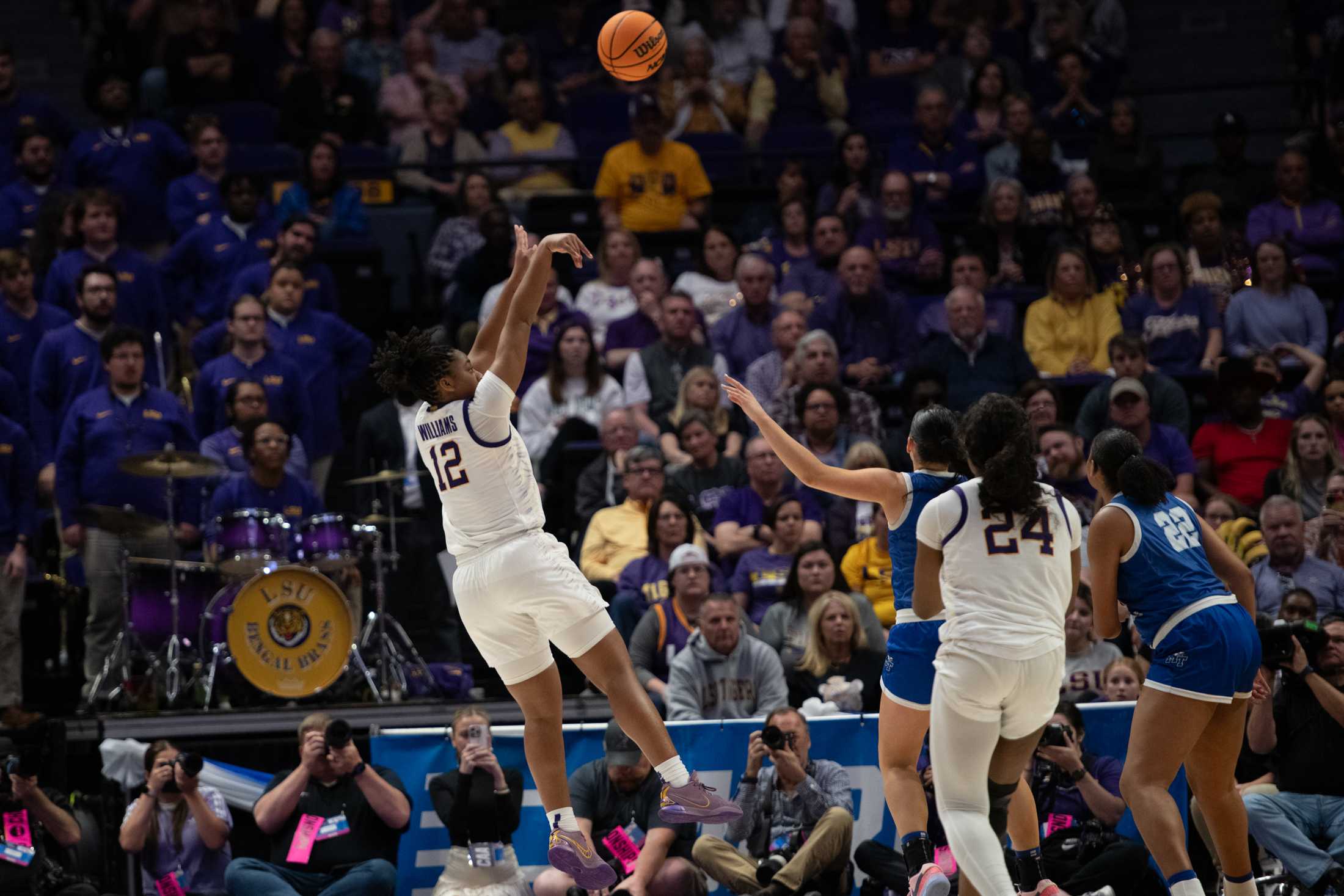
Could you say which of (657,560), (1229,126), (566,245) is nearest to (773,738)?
(657,560)

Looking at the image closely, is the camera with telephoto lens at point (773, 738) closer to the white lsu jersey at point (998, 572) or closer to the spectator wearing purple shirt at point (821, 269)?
the white lsu jersey at point (998, 572)

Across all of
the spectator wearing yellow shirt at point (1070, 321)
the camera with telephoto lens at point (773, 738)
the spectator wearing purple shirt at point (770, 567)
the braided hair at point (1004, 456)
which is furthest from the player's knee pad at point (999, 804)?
the spectator wearing yellow shirt at point (1070, 321)

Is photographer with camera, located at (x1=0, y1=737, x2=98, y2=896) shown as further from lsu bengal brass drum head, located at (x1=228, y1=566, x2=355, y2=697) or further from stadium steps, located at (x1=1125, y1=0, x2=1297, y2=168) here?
stadium steps, located at (x1=1125, y1=0, x2=1297, y2=168)

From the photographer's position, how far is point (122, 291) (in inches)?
504

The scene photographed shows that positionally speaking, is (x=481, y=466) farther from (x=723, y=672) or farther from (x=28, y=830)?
(x=28, y=830)

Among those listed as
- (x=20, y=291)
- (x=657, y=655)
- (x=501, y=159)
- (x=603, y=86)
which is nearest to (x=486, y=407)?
(x=657, y=655)

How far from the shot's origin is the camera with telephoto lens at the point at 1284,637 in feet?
26.2

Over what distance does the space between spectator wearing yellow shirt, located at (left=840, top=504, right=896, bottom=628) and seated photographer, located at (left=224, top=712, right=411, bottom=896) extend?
10.3ft

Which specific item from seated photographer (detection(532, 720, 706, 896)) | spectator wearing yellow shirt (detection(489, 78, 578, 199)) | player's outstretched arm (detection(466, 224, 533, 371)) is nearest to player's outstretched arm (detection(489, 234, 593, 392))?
player's outstretched arm (detection(466, 224, 533, 371))

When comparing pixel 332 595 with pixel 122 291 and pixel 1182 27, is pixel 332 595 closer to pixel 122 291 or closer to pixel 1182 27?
pixel 122 291

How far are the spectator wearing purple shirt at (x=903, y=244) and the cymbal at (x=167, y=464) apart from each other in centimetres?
563

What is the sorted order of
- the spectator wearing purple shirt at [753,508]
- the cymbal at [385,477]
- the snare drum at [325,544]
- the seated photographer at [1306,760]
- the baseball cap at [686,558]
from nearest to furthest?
1. the seated photographer at [1306,760]
2. the baseball cap at [686,558]
3. the snare drum at [325,544]
4. the spectator wearing purple shirt at [753,508]
5. the cymbal at [385,477]

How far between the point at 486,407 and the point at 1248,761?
15.7 feet

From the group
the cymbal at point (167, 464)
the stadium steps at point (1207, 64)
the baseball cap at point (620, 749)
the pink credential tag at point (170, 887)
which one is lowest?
the pink credential tag at point (170, 887)
